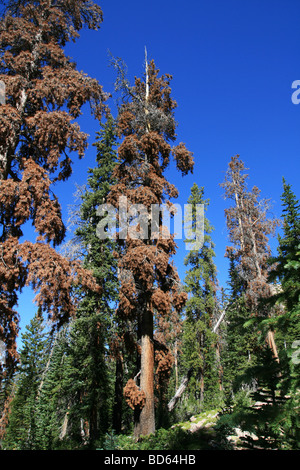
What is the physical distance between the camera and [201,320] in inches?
838

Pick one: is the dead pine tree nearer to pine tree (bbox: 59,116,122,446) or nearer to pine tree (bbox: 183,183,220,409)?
pine tree (bbox: 59,116,122,446)

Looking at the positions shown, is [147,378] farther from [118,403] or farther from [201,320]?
[201,320]

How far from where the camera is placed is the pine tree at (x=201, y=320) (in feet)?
64.0

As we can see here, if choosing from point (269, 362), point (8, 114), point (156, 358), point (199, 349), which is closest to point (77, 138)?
point (8, 114)

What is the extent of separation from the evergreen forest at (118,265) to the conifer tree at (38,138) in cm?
3

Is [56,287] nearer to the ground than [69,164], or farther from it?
nearer to the ground

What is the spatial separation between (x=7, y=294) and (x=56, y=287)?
3.49 feet

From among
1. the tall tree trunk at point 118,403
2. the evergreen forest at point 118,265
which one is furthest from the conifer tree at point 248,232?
the tall tree trunk at point 118,403

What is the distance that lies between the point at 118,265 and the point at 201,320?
525 inches

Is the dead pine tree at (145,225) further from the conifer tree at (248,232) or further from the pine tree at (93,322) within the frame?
the conifer tree at (248,232)

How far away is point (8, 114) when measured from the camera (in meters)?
6.20

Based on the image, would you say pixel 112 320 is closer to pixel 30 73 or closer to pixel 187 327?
pixel 187 327

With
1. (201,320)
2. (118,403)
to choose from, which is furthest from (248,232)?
Result: (118,403)

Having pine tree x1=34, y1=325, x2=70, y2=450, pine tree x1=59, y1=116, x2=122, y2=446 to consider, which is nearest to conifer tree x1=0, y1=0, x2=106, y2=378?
pine tree x1=59, y1=116, x2=122, y2=446
